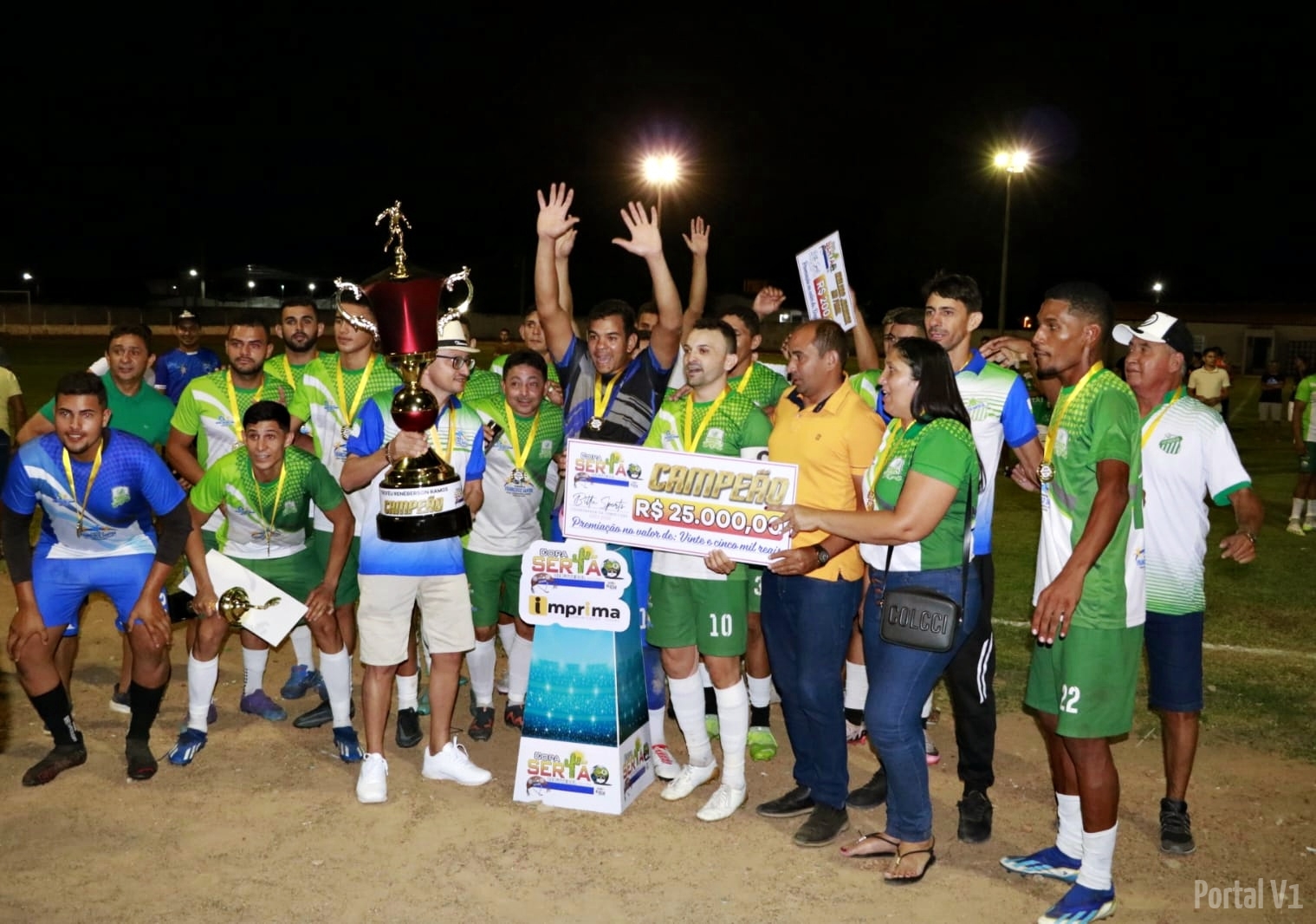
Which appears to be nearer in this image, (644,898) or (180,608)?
(644,898)

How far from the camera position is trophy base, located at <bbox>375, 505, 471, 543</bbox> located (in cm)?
557

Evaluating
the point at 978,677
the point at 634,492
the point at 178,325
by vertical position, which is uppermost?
the point at 178,325

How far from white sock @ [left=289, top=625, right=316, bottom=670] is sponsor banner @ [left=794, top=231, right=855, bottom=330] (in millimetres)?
4296

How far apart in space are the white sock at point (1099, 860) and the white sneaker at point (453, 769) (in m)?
3.23

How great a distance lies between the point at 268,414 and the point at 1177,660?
16.9 feet

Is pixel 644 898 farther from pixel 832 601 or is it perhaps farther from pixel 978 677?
pixel 978 677

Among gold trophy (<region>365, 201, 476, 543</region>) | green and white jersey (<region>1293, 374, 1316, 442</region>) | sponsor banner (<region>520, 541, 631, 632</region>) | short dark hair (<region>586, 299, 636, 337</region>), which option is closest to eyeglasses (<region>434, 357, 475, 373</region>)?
gold trophy (<region>365, 201, 476, 543</region>)

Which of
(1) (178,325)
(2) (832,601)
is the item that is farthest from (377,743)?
(1) (178,325)

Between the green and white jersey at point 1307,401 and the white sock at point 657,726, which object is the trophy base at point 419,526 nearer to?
the white sock at point 657,726

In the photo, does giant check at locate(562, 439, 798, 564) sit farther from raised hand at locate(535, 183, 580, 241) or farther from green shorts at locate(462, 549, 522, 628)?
raised hand at locate(535, 183, 580, 241)

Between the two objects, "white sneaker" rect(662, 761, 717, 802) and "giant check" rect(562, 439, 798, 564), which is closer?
"giant check" rect(562, 439, 798, 564)

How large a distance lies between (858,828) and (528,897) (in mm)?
1878

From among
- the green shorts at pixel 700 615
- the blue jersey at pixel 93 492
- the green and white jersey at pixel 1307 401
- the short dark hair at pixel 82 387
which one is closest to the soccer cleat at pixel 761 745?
the green shorts at pixel 700 615

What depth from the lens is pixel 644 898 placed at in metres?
5.04
